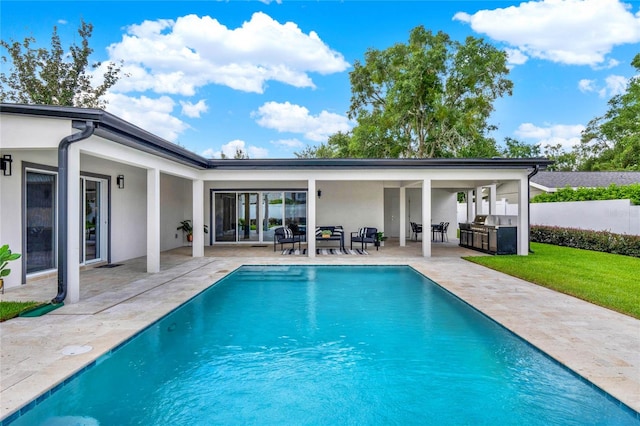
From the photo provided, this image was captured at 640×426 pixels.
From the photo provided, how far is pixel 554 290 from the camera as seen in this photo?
278 inches

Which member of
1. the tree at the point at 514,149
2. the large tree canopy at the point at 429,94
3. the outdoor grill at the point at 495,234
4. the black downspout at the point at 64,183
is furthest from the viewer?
the tree at the point at 514,149

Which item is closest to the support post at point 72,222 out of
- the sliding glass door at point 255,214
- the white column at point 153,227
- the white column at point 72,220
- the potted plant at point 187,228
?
the white column at point 72,220

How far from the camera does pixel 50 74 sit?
63.5 ft

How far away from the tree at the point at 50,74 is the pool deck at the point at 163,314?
15.9m

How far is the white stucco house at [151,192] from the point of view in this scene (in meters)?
5.75

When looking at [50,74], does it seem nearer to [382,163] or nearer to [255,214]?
[255,214]

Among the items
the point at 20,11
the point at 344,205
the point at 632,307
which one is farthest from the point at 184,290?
the point at 20,11

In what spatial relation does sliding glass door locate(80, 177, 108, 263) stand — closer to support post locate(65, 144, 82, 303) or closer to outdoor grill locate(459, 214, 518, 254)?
support post locate(65, 144, 82, 303)

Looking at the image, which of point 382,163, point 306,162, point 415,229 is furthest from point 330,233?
point 415,229

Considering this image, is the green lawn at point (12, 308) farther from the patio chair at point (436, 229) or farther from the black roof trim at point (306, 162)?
the patio chair at point (436, 229)

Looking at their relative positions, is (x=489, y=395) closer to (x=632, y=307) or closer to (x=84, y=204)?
A: (x=632, y=307)

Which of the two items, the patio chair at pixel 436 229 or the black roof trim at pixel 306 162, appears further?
the patio chair at pixel 436 229

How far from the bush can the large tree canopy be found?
8170 millimetres

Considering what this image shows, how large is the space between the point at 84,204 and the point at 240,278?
15.6ft
